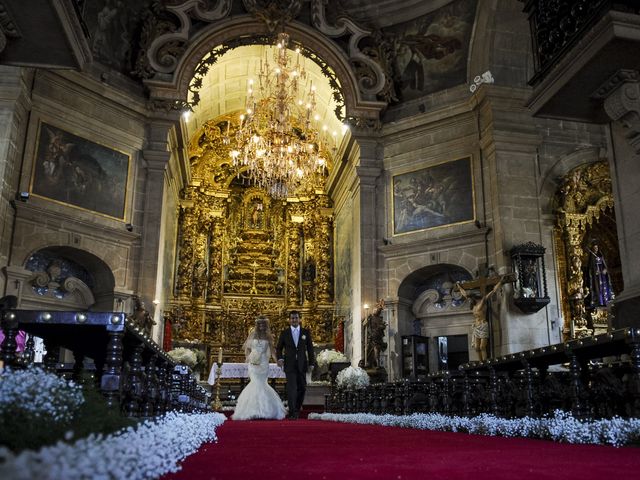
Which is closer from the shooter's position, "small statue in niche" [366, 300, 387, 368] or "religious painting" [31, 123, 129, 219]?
"religious painting" [31, 123, 129, 219]

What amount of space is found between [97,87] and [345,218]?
897 cm

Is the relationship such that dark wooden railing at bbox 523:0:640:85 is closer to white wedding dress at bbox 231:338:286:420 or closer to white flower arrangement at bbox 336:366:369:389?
white wedding dress at bbox 231:338:286:420

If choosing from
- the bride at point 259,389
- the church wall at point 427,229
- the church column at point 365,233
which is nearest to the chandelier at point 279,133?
the church column at point 365,233

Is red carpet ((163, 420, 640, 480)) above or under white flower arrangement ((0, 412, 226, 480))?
under

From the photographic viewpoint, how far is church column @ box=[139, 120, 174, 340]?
15336mm

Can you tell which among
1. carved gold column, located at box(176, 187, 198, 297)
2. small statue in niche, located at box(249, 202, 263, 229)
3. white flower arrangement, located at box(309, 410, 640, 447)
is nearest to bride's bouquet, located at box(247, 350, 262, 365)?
white flower arrangement, located at box(309, 410, 640, 447)

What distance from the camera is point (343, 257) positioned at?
20859 millimetres

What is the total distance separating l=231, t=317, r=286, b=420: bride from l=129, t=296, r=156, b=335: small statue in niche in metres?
4.09

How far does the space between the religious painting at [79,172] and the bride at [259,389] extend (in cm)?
607

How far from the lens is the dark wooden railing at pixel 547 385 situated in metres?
5.07

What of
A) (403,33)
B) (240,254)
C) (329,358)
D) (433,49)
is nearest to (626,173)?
(433,49)

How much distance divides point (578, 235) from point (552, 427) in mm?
11014

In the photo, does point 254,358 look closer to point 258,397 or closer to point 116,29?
point 258,397

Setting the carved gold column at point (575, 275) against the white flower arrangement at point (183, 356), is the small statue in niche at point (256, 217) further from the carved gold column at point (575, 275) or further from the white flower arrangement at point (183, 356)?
the carved gold column at point (575, 275)
